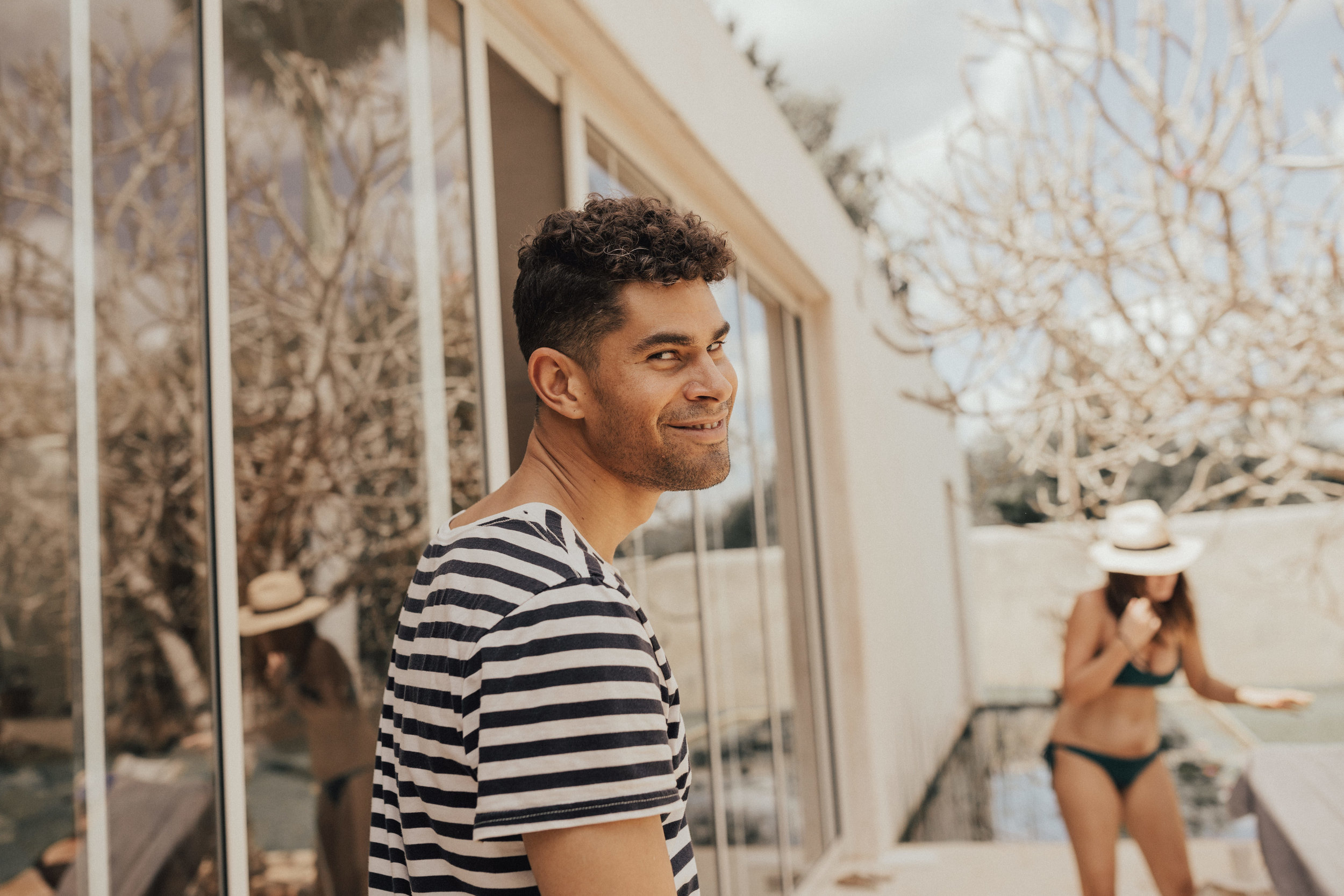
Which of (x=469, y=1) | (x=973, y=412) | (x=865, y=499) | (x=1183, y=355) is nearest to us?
(x=469, y=1)

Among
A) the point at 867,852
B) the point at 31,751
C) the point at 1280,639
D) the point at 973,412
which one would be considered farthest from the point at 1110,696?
the point at 1280,639

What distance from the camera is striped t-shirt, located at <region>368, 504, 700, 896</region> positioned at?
0.78 m

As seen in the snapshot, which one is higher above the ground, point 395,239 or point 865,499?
point 395,239

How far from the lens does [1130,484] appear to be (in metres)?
18.9

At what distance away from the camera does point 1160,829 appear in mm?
3744

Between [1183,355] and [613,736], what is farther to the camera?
[1183,355]

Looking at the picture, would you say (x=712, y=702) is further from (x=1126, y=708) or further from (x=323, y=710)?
(x=323, y=710)

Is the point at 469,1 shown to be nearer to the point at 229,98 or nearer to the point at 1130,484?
the point at 229,98

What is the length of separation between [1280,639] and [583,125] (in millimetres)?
14501

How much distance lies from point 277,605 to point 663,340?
4.67 feet

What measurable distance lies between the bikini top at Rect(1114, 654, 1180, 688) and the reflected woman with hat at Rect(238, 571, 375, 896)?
9.23 feet

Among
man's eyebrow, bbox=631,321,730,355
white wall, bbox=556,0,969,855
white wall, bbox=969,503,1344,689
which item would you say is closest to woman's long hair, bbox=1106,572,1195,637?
white wall, bbox=556,0,969,855

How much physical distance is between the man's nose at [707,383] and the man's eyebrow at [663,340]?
0.09 ft

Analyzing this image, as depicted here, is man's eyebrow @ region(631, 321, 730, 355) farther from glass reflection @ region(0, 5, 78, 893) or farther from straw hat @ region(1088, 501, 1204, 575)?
straw hat @ region(1088, 501, 1204, 575)
